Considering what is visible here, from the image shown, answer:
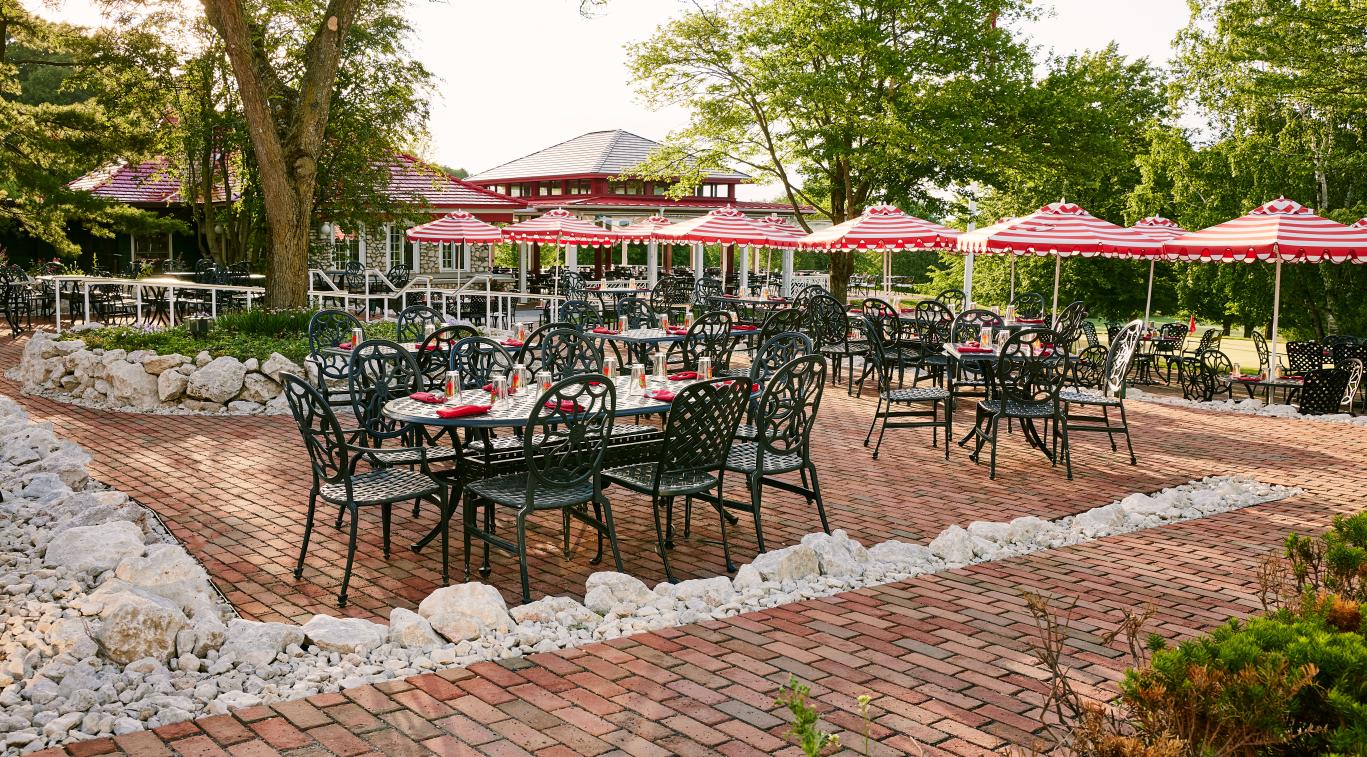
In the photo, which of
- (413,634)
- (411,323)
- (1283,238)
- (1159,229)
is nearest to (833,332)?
(411,323)

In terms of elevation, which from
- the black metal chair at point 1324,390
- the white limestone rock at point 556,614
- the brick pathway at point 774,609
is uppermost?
the black metal chair at point 1324,390

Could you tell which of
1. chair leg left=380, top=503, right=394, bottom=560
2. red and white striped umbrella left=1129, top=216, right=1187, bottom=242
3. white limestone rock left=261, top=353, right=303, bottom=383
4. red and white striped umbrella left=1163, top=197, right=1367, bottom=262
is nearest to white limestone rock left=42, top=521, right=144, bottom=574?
chair leg left=380, top=503, right=394, bottom=560

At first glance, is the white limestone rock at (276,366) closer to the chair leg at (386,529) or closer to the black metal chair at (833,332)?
the chair leg at (386,529)

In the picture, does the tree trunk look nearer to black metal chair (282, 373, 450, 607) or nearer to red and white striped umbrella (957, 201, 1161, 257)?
red and white striped umbrella (957, 201, 1161, 257)

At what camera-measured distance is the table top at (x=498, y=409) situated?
17.3ft

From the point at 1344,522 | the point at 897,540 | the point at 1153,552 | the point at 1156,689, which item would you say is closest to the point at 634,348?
the point at 897,540

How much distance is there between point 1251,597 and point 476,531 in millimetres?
3678

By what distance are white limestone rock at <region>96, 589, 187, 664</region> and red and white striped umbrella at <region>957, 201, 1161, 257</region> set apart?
37.0ft

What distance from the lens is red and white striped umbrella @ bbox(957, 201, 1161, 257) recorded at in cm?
1316

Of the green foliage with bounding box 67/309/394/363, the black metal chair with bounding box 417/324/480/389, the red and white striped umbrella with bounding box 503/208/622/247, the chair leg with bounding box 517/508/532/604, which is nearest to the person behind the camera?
the chair leg with bounding box 517/508/532/604

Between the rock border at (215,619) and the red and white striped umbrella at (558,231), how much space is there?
12.9 metres

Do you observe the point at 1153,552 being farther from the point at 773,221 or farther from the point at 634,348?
the point at 773,221

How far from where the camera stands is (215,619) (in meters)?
4.09

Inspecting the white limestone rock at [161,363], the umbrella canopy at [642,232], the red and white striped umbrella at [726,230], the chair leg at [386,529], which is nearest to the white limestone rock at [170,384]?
the white limestone rock at [161,363]
